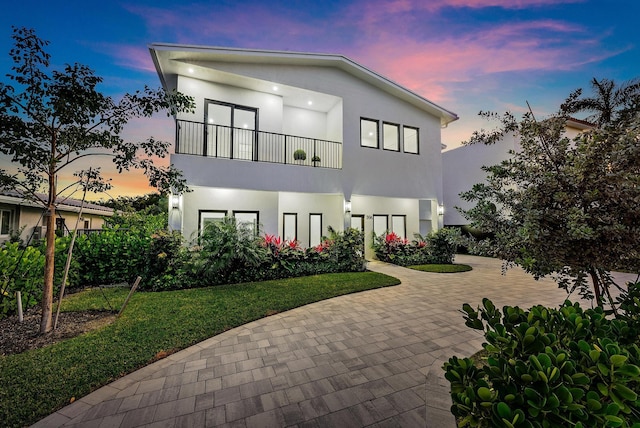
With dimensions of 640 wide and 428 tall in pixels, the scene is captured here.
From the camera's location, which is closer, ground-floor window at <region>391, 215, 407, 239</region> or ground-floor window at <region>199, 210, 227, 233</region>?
ground-floor window at <region>199, 210, 227, 233</region>

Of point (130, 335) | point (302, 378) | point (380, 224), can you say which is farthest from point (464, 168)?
point (130, 335)

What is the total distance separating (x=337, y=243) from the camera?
952 centimetres

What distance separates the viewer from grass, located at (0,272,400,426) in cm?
270

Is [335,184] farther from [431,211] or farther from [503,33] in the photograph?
[503,33]

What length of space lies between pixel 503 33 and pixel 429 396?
9.78 metres

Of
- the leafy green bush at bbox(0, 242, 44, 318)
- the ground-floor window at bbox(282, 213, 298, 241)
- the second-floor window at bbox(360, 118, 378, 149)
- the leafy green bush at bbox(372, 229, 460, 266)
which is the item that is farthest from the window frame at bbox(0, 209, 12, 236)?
the leafy green bush at bbox(372, 229, 460, 266)

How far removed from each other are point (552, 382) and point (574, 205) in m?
2.15

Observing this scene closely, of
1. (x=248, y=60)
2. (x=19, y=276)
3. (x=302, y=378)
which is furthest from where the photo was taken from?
(x=248, y=60)

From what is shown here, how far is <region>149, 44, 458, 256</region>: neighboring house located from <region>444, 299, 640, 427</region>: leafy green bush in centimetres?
827

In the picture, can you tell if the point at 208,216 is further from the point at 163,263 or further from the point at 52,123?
the point at 52,123

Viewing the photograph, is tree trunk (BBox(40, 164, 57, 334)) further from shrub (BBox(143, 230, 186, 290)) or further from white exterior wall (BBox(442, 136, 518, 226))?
white exterior wall (BBox(442, 136, 518, 226))

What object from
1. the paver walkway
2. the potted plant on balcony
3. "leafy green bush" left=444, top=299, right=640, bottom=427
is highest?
the potted plant on balcony

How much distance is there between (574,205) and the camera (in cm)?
248

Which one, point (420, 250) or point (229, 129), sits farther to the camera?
point (420, 250)
